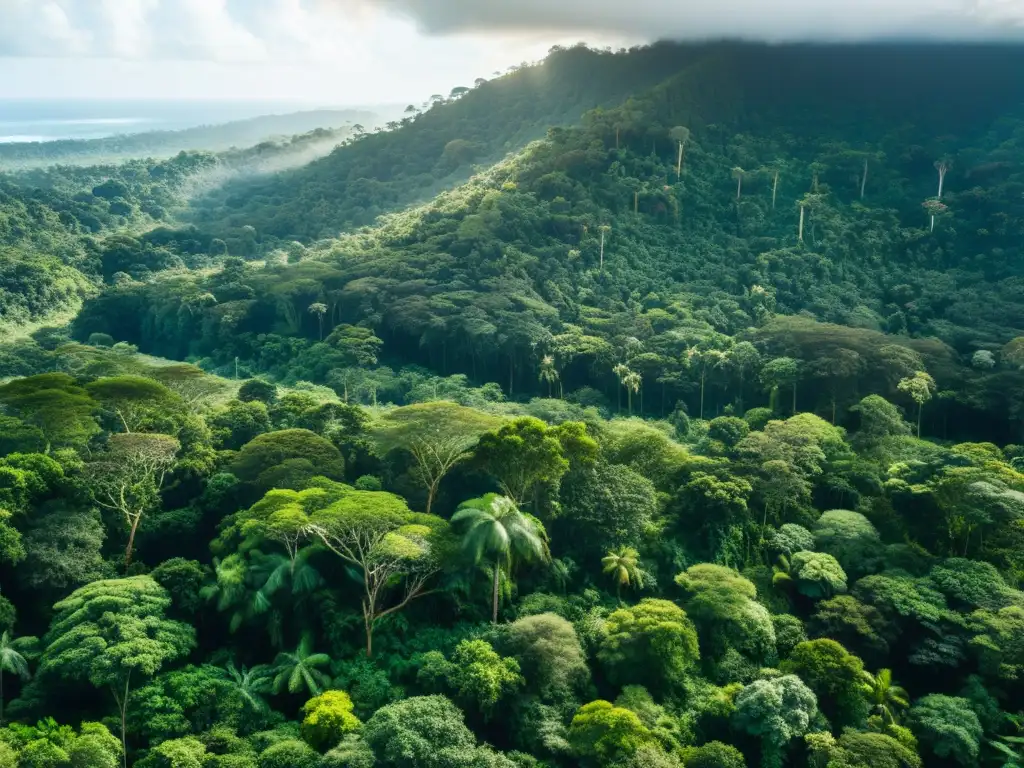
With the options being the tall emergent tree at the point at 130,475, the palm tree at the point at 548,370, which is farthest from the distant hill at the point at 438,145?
the tall emergent tree at the point at 130,475

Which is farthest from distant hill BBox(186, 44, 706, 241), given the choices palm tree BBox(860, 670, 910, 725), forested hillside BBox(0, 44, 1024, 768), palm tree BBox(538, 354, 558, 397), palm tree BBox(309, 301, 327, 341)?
palm tree BBox(860, 670, 910, 725)

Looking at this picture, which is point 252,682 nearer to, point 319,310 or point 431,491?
point 431,491

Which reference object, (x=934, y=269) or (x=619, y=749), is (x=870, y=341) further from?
(x=619, y=749)

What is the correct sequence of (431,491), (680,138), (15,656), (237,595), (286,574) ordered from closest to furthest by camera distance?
(15,656)
(237,595)
(286,574)
(431,491)
(680,138)

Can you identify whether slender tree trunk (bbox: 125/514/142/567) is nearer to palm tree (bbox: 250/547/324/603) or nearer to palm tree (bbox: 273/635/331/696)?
palm tree (bbox: 250/547/324/603)

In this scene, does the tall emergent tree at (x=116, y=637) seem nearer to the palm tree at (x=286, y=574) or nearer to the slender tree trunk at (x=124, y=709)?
the slender tree trunk at (x=124, y=709)

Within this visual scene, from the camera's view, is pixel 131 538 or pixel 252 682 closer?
pixel 252 682

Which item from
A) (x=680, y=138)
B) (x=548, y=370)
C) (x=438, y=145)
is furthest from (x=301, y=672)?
(x=438, y=145)
